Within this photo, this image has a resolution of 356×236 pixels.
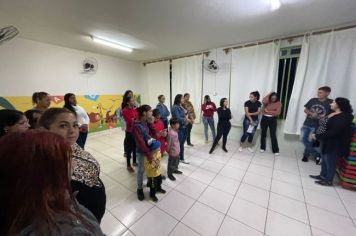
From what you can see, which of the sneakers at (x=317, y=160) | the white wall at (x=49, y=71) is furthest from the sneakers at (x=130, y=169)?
the sneakers at (x=317, y=160)

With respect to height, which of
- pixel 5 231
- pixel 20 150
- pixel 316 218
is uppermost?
pixel 20 150

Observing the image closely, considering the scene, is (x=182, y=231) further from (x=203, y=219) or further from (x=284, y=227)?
(x=284, y=227)

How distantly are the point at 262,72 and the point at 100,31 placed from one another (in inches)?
148

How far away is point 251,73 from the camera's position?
13.0ft

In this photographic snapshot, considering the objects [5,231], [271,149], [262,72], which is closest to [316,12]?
[262,72]

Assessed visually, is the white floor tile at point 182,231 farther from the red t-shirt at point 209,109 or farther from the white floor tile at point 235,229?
the red t-shirt at point 209,109

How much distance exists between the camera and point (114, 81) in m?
5.50

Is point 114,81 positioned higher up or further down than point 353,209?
higher up

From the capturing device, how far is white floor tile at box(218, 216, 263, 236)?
64.7 inches

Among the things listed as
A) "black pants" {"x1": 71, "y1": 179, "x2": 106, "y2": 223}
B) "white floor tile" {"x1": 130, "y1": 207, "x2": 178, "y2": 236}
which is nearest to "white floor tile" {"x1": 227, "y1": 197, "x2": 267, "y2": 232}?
"white floor tile" {"x1": 130, "y1": 207, "x2": 178, "y2": 236}

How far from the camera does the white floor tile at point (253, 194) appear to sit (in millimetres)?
2115

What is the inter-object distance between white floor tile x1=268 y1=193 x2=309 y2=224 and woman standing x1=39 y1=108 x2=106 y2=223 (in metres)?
2.10

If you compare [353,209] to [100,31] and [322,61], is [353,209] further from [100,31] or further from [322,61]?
[100,31]

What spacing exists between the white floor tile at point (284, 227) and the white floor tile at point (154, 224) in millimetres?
1065
